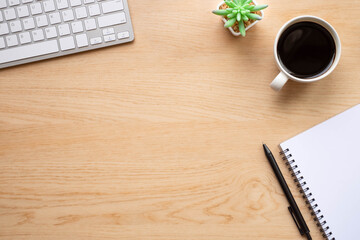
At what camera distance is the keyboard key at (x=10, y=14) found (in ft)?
2.08

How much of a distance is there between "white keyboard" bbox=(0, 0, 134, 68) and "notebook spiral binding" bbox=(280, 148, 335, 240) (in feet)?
1.39

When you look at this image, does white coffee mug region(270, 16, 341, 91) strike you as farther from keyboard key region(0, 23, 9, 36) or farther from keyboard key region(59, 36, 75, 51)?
→ keyboard key region(0, 23, 9, 36)

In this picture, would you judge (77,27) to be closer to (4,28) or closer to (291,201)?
(4,28)

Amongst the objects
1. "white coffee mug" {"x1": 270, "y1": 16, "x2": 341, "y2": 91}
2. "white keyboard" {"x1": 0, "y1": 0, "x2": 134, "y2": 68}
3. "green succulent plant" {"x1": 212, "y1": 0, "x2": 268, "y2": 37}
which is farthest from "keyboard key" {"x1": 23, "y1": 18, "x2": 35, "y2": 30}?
"white coffee mug" {"x1": 270, "y1": 16, "x2": 341, "y2": 91}

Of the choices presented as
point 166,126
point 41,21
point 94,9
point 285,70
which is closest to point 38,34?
point 41,21

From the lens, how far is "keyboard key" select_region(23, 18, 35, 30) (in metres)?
0.63

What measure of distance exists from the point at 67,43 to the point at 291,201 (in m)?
0.58

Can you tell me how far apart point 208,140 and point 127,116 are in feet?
0.61

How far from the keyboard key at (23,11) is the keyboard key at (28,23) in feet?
0.03

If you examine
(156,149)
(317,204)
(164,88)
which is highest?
(164,88)

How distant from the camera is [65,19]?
63cm

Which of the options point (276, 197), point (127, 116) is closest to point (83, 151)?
point (127, 116)

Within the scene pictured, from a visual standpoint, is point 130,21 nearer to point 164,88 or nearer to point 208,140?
point 164,88

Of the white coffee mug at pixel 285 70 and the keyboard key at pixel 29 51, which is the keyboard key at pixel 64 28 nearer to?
the keyboard key at pixel 29 51
